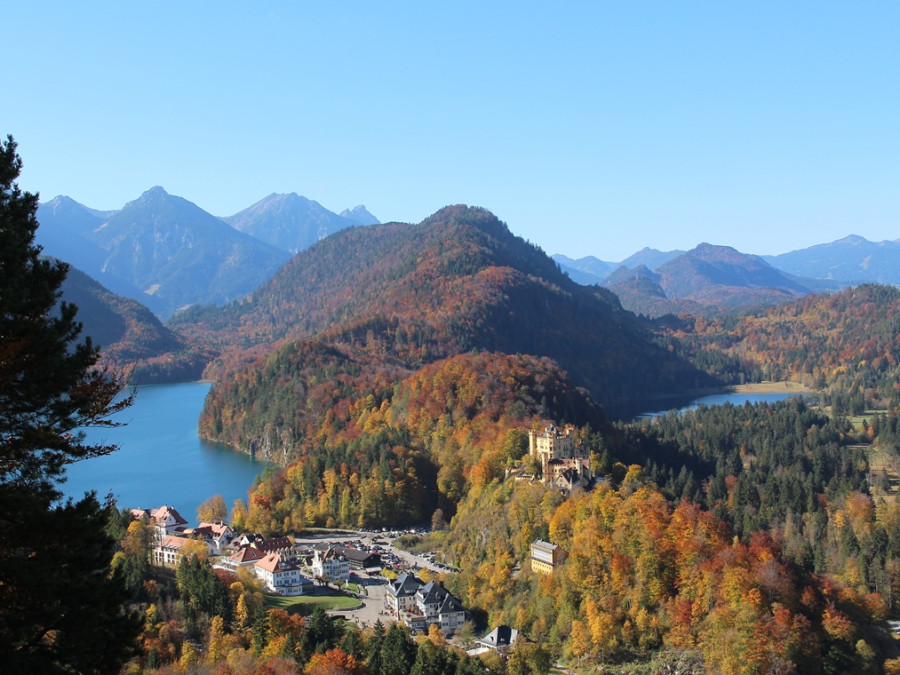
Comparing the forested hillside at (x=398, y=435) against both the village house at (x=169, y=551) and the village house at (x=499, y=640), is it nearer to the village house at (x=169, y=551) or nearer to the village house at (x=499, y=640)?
the village house at (x=169, y=551)

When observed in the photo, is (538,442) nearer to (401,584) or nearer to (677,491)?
(677,491)

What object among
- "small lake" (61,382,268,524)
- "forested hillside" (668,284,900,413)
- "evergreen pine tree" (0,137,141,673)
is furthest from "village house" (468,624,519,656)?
"forested hillside" (668,284,900,413)

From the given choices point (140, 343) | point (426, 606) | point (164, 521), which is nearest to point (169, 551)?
point (164, 521)

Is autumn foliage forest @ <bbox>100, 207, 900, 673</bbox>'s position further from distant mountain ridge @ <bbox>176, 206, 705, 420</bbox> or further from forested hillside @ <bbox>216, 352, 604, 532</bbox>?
distant mountain ridge @ <bbox>176, 206, 705, 420</bbox>

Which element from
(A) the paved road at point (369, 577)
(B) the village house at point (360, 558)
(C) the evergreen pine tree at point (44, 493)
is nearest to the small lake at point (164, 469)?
(A) the paved road at point (369, 577)

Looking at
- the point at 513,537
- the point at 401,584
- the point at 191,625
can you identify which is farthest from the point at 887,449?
the point at 191,625

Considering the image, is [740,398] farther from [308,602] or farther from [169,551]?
[308,602]
